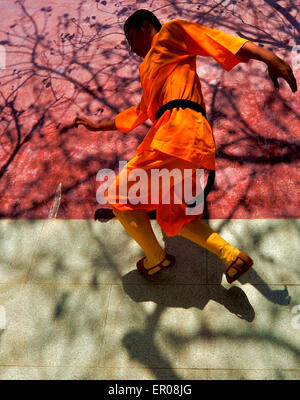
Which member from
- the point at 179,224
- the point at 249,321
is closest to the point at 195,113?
the point at 179,224

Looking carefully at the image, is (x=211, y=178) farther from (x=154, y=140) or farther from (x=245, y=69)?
(x=245, y=69)

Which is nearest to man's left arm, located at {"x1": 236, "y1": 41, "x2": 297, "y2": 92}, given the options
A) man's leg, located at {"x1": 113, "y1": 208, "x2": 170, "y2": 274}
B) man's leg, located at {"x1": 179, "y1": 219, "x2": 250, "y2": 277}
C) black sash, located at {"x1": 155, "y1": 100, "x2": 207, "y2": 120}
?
black sash, located at {"x1": 155, "y1": 100, "x2": 207, "y2": 120}

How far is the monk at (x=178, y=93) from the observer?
8.50ft

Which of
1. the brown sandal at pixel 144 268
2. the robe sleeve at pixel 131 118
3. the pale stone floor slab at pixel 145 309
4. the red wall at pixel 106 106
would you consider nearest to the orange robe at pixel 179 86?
the robe sleeve at pixel 131 118

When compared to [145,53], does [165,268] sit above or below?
below

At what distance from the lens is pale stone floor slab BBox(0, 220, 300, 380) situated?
2.97 metres

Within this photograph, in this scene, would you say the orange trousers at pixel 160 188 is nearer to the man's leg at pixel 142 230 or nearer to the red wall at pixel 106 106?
the man's leg at pixel 142 230

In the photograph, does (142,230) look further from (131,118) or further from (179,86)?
(179,86)

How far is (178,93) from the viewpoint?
8.92ft

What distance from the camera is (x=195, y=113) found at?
2.73 metres

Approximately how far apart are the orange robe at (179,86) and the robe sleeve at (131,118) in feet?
0.82

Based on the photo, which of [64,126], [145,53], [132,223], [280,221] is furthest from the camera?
[64,126]

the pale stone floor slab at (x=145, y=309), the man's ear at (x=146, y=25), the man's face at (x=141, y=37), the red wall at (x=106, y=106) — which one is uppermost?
the man's ear at (x=146, y=25)
